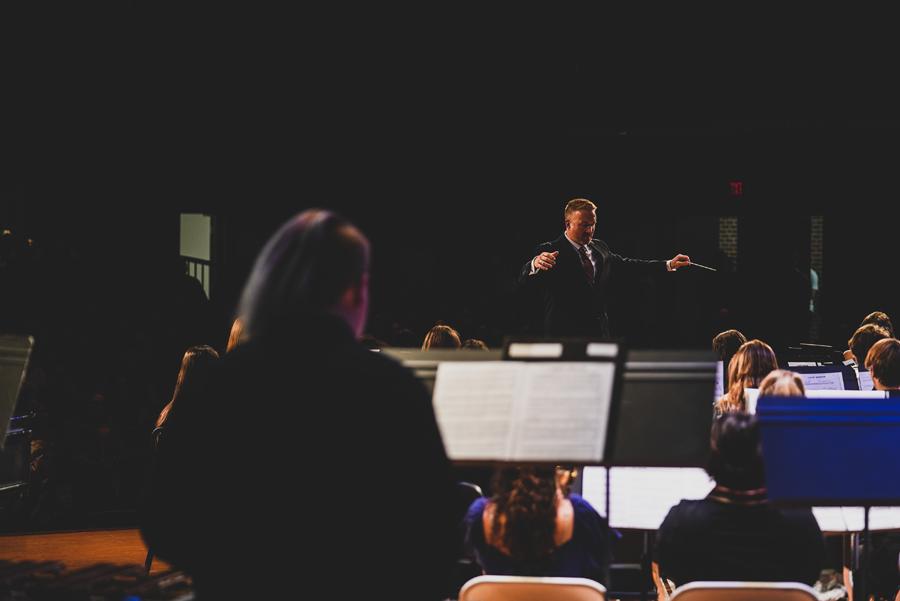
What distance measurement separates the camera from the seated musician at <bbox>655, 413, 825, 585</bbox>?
337 cm

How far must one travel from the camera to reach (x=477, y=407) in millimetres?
3043

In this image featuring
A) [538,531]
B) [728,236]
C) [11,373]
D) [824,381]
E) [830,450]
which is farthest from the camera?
[728,236]

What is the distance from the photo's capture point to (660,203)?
10.5m

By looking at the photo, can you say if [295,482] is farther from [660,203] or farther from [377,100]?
[660,203]

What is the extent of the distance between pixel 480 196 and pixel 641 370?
283 inches

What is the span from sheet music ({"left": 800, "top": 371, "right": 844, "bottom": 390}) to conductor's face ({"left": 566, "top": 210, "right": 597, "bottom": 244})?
5.12 feet

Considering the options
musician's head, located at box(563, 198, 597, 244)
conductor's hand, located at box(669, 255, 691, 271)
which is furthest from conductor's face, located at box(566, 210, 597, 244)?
conductor's hand, located at box(669, 255, 691, 271)

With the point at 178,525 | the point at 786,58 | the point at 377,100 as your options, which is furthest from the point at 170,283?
the point at 178,525

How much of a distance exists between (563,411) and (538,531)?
51 centimetres

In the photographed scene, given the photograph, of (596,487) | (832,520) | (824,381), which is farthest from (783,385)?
(824,381)

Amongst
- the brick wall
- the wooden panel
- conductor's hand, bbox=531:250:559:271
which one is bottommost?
the wooden panel

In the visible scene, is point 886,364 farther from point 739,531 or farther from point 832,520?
point 739,531

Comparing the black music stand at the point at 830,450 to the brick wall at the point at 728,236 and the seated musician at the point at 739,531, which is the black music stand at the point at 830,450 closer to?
the seated musician at the point at 739,531

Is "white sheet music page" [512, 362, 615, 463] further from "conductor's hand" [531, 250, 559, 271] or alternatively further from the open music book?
"conductor's hand" [531, 250, 559, 271]
